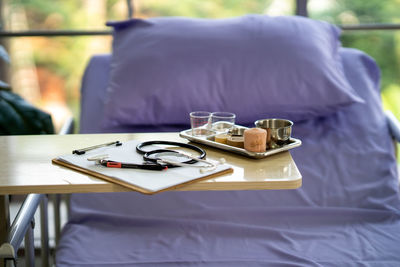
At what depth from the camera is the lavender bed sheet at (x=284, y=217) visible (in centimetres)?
124

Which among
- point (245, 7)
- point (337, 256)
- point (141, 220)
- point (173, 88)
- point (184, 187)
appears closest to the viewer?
point (184, 187)

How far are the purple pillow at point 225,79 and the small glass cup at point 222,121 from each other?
340 mm

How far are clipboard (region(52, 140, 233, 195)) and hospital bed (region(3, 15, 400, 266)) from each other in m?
0.29

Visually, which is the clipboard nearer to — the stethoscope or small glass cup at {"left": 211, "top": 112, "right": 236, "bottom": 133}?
the stethoscope

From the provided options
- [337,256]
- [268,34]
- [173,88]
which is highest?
[268,34]

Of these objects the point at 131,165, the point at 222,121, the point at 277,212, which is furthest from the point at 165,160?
the point at 277,212

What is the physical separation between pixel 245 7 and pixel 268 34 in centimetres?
89

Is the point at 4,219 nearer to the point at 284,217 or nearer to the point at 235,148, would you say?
the point at 235,148

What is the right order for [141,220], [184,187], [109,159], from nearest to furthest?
[184,187]
[109,159]
[141,220]

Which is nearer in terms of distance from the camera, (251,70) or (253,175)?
(253,175)

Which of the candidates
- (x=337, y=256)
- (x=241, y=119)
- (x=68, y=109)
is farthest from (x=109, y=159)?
(x=68, y=109)

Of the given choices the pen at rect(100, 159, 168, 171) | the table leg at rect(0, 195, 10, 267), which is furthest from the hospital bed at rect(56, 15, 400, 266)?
the pen at rect(100, 159, 168, 171)

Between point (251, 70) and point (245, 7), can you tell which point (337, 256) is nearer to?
point (251, 70)

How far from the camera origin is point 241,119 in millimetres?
1682
